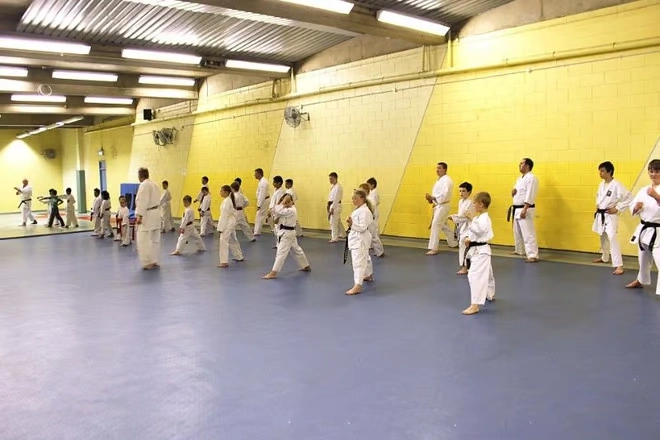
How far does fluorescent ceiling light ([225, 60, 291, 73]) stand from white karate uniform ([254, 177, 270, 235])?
7.85ft

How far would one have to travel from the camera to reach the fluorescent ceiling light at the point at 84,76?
463 inches

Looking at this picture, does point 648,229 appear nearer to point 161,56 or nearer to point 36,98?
point 161,56

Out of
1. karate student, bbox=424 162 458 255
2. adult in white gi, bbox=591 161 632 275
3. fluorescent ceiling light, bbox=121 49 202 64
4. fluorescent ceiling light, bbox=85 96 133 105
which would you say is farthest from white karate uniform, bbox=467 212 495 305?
fluorescent ceiling light, bbox=85 96 133 105

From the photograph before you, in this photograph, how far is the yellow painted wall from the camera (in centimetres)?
2323

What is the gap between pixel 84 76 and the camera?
12039 millimetres

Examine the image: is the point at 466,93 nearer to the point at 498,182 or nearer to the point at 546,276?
the point at 498,182

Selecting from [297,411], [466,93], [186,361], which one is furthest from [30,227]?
[297,411]

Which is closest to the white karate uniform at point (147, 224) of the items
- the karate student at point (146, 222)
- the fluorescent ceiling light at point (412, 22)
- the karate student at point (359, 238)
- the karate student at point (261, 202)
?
the karate student at point (146, 222)

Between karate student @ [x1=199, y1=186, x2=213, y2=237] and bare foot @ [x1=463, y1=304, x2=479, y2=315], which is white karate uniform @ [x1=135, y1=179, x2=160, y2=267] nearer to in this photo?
karate student @ [x1=199, y1=186, x2=213, y2=237]

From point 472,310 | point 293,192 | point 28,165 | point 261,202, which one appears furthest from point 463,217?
point 28,165

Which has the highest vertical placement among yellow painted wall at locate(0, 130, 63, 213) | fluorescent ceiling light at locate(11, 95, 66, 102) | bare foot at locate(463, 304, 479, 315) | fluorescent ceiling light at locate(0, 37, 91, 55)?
fluorescent ceiling light at locate(11, 95, 66, 102)

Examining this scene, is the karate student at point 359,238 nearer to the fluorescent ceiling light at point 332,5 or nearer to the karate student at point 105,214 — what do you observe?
the fluorescent ceiling light at point 332,5

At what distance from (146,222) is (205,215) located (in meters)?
4.21

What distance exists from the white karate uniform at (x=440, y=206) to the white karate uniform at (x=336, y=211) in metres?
2.06
